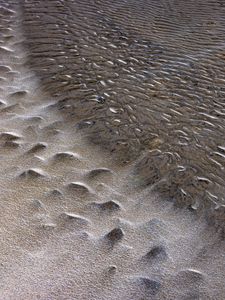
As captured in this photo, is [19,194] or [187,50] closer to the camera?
[19,194]

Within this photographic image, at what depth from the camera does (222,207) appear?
5.50 feet

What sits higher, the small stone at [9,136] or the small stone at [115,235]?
the small stone at [9,136]

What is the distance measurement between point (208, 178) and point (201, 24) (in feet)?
3.98

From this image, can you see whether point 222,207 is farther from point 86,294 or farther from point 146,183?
point 86,294

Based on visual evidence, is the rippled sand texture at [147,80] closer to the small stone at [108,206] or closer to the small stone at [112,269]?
the small stone at [108,206]

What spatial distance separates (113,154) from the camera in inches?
75.4

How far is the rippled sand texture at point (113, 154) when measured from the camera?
1.47 meters

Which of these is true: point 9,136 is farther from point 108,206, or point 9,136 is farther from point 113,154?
point 108,206

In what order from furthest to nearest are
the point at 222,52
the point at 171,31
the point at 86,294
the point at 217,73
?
the point at 171,31
the point at 222,52
the point at 217,73
the point at 86,294

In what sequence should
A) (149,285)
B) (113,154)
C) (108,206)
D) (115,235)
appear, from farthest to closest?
(113,154) → (108,206) → (115,235) → (149,285)

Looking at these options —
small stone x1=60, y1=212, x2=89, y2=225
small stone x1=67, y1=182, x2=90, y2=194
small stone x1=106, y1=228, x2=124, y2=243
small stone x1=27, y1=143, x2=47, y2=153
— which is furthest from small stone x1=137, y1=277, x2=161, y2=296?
small stone x1=27, y1=143, x2=47, y2=153

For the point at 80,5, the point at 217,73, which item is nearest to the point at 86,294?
the point at 217,73

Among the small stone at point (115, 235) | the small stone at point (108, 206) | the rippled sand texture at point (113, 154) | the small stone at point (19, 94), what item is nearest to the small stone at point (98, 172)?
the rippled sand texture at point (113, 154)

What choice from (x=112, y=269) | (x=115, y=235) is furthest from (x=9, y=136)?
(x=112, y=269)
